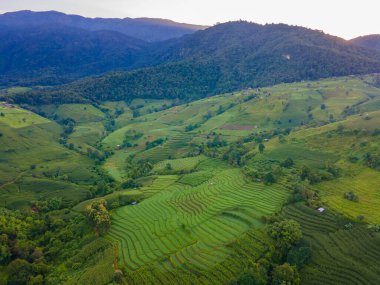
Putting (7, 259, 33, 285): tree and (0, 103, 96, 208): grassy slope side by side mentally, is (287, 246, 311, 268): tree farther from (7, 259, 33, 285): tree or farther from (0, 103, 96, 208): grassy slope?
(0, 103, 96, 208): grassy slope

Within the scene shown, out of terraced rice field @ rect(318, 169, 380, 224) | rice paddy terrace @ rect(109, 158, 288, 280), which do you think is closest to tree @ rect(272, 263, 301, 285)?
rice paddy terrace @ rect(109, 158, 288, 280)

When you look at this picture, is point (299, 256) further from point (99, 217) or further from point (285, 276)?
point (99, 217)

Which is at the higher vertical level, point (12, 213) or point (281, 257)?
point (281, 257)

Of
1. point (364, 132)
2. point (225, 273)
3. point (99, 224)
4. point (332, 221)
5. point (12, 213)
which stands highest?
point (364, 132)

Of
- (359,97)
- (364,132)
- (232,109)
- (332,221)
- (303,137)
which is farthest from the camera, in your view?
(232,109)

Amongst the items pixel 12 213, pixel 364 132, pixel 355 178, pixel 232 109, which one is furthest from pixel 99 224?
pixel 232 109

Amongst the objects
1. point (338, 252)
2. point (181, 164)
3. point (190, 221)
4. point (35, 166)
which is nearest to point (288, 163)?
point (181, 164)

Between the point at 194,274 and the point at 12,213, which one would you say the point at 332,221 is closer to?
the point at 194,274
